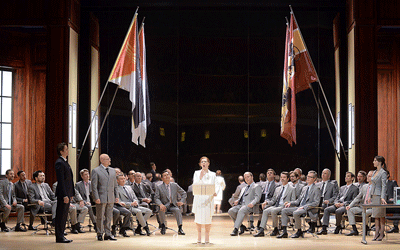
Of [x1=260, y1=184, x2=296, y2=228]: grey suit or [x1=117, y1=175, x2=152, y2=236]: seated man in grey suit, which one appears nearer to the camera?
[x1=260, y1=184, x2=296, y2=228]: grey suit

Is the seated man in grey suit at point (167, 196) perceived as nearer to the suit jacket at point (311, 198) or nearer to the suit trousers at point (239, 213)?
the suit trousers at point (239, 213)

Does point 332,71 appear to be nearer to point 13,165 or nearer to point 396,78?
point 396,78

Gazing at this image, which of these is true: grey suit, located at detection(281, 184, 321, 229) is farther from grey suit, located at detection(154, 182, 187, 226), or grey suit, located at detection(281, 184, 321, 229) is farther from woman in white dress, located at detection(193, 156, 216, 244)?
grey suit, located at detection(154, 182, 187, 226)

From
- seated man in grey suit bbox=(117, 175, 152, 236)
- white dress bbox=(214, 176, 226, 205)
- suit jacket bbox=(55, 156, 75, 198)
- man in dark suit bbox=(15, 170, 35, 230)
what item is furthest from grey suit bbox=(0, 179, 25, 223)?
white dress bbox=(214, 176, 226, 205)

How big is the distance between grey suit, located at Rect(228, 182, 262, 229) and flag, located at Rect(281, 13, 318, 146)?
215cm

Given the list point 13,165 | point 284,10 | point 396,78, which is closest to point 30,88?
point 13,165

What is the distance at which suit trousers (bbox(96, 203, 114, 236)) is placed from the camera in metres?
9.22

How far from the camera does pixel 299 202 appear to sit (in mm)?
10250

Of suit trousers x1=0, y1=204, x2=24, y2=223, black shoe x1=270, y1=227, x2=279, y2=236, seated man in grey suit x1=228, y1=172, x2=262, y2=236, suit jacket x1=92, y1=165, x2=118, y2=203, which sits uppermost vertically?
suit jacket x1=92, y1=165, x2=118, y2=203

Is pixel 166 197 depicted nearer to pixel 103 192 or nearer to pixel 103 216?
pixel 103 216

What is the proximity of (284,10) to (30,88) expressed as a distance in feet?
25.0

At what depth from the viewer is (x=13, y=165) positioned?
1530 centimetres

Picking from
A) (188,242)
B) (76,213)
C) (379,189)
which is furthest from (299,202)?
(76,213)

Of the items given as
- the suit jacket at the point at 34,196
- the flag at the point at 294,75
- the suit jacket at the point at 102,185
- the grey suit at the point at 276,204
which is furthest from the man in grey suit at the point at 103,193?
the flag at the point at 294,75
